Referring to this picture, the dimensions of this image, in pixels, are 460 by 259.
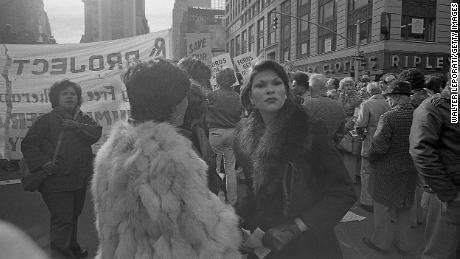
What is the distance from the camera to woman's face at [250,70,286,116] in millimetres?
2246

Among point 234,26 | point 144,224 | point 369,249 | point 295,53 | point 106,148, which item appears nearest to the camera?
point 144,224

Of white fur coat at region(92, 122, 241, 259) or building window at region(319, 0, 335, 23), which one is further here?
building window at region(319, 0, 335, 23)

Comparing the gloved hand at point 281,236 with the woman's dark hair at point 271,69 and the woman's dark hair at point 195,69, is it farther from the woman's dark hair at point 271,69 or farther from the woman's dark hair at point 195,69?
the woman's dark hair at point 195,69

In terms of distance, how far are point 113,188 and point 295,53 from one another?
44264 mm

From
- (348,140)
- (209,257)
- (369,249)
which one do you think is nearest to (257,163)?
(209,257)

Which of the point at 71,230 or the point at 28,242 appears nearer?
the point at 71,230

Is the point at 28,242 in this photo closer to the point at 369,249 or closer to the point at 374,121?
the point at 369,249

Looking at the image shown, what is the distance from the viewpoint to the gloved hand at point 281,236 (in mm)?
1978

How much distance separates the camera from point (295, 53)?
1742 inches

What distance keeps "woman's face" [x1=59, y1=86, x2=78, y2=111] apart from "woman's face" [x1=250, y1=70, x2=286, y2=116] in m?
2.37

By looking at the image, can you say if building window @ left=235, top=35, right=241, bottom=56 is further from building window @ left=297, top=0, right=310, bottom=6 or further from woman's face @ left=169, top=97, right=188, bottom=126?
woman's face @ left=169, top=97, right=188, bottom=126

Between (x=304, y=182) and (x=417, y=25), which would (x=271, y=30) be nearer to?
(x=417, y=25)

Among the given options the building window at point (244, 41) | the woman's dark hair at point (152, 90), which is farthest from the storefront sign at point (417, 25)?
the building window at point (244, 41)

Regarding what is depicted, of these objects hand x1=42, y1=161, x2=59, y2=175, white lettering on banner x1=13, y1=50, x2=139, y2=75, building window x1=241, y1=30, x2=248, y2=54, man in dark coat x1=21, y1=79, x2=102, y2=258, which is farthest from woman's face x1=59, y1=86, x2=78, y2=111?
building window x1=241, y1=30, x2=248, y2=54
